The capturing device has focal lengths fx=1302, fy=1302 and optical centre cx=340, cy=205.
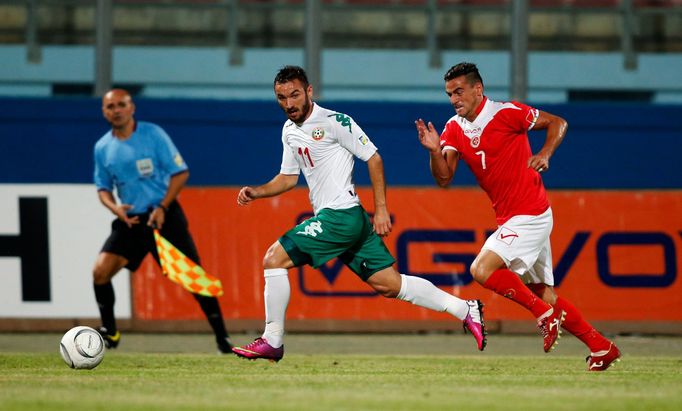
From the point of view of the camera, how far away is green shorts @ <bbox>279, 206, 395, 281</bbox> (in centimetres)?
826

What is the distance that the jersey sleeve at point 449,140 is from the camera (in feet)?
27.9

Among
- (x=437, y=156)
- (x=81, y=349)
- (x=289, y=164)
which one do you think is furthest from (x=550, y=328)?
(x=81, y=349)

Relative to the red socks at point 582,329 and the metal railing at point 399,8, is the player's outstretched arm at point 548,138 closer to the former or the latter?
the red socks at point 582,329

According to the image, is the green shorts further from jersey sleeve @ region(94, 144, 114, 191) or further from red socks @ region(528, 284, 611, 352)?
jersey sleeve @ region(94, 144, 114, 191)

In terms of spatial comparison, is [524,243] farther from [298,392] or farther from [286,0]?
[286,0]

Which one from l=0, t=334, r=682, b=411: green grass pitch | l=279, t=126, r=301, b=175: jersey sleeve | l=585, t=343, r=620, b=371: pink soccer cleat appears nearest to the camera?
l=0, t=334, r=682, b=411: green grass pitch

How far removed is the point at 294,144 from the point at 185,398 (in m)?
2.31

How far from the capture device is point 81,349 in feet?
27.3

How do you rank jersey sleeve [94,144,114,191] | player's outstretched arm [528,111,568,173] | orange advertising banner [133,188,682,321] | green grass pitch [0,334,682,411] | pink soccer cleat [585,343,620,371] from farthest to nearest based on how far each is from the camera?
1. orange advertising banner [133,188,682,321]
2. jersey sleeve [94,144,114,191]
3. pink soccer cleat [585,343,620,371]
4. player's outstretched arm [528,111,568,173]
5. green grass pitch [0,334,682,411]

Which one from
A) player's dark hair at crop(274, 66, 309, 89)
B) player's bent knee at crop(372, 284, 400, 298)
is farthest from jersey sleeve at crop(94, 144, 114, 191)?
player's bent knee at crop(372, 284, 400, 298)

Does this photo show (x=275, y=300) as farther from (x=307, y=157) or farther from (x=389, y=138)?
(x=389, y=138)

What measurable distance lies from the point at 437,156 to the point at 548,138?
0.71 m

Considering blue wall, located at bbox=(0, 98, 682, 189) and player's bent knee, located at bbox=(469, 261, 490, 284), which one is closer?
player's bent knee, located at bbox=(469, 261, 490, 284)

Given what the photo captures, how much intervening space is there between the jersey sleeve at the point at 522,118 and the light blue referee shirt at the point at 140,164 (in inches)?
113
